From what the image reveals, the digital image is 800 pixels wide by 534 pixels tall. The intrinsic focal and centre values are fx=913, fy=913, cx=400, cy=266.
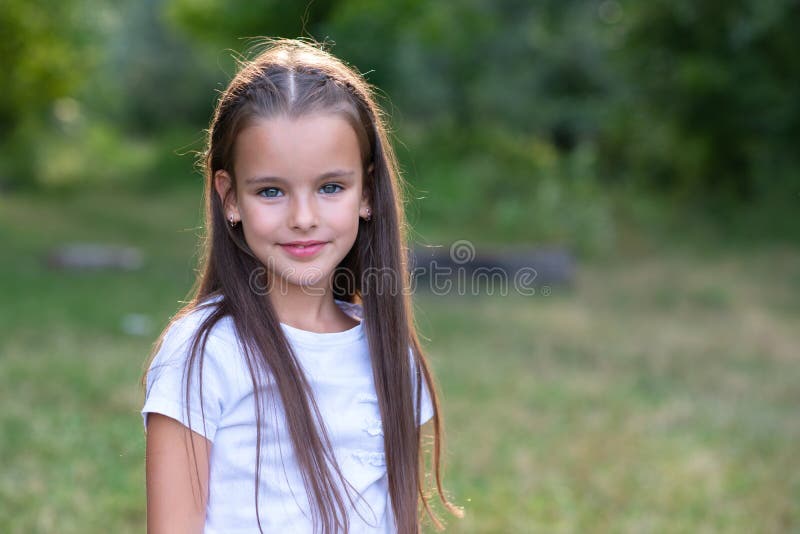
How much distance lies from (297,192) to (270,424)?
0.39 m

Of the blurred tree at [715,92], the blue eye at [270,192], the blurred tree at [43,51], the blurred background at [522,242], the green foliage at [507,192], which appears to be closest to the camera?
the blue eye at [270,192]

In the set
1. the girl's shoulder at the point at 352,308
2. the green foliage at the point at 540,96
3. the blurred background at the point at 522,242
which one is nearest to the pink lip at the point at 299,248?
the girl's shoulder at the point at 352,308

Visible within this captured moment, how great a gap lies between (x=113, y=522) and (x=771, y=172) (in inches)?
390

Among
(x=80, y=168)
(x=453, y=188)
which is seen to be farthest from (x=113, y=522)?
(x=80, y=168)

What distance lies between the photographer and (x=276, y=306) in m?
1.64

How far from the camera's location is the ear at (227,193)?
1621 mm

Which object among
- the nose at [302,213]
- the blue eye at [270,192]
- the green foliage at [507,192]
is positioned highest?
the blue eye at [270,192]

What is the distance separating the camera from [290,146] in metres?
1.53

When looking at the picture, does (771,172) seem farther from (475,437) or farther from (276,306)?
(276,306)

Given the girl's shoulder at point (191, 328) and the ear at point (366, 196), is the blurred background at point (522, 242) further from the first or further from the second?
the girl's shoulder at point (191, 328)

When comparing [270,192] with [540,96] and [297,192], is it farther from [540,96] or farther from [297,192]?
[540,96]

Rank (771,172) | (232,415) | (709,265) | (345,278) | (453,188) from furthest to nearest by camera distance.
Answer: (453,188), (771,172), (709,265), (345,278), (232,415)

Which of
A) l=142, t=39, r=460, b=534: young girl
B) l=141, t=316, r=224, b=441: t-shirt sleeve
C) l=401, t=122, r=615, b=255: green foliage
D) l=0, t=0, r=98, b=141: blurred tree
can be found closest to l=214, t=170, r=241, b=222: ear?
l=142, t=39, r=460, b=534: young girl

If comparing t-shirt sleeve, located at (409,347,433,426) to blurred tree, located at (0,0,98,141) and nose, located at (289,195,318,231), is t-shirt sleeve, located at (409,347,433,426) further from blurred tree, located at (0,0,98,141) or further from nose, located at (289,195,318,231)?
blurred tree, located at (0,0,98,141)
